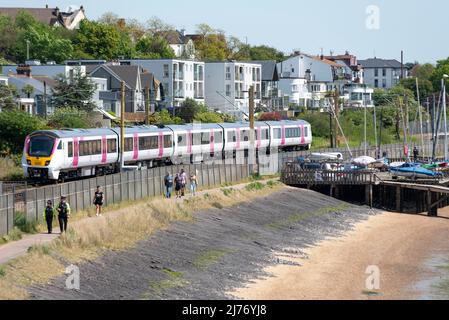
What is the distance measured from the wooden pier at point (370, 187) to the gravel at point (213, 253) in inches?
148

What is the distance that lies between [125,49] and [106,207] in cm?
9780

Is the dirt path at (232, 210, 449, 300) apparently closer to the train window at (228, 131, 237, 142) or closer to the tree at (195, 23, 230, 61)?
the train window at (228, 131, 237, 142)

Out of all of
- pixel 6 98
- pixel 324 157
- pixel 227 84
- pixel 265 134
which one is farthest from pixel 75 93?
pixel 227 84

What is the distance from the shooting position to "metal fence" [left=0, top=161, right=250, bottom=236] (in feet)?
137

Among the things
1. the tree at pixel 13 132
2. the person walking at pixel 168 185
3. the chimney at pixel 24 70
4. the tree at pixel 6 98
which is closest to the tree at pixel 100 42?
the chimney at pixel 24 70

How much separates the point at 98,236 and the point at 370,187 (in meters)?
32.9

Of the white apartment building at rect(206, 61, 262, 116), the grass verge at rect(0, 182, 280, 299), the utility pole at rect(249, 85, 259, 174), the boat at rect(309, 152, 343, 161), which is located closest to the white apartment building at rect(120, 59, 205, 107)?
the white apartment building at rect(206, 61, 262, 116)

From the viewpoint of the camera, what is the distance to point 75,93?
324 feet

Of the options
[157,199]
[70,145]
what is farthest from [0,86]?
[157,199]

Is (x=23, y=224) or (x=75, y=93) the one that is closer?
(x=23, y=224)

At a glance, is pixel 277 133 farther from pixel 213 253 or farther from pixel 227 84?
pixel 213 253

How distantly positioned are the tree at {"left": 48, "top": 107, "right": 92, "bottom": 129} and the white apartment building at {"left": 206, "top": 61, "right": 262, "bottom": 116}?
43.0 metres

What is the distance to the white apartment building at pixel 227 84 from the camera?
132375 mm

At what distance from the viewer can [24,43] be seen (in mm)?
141250
